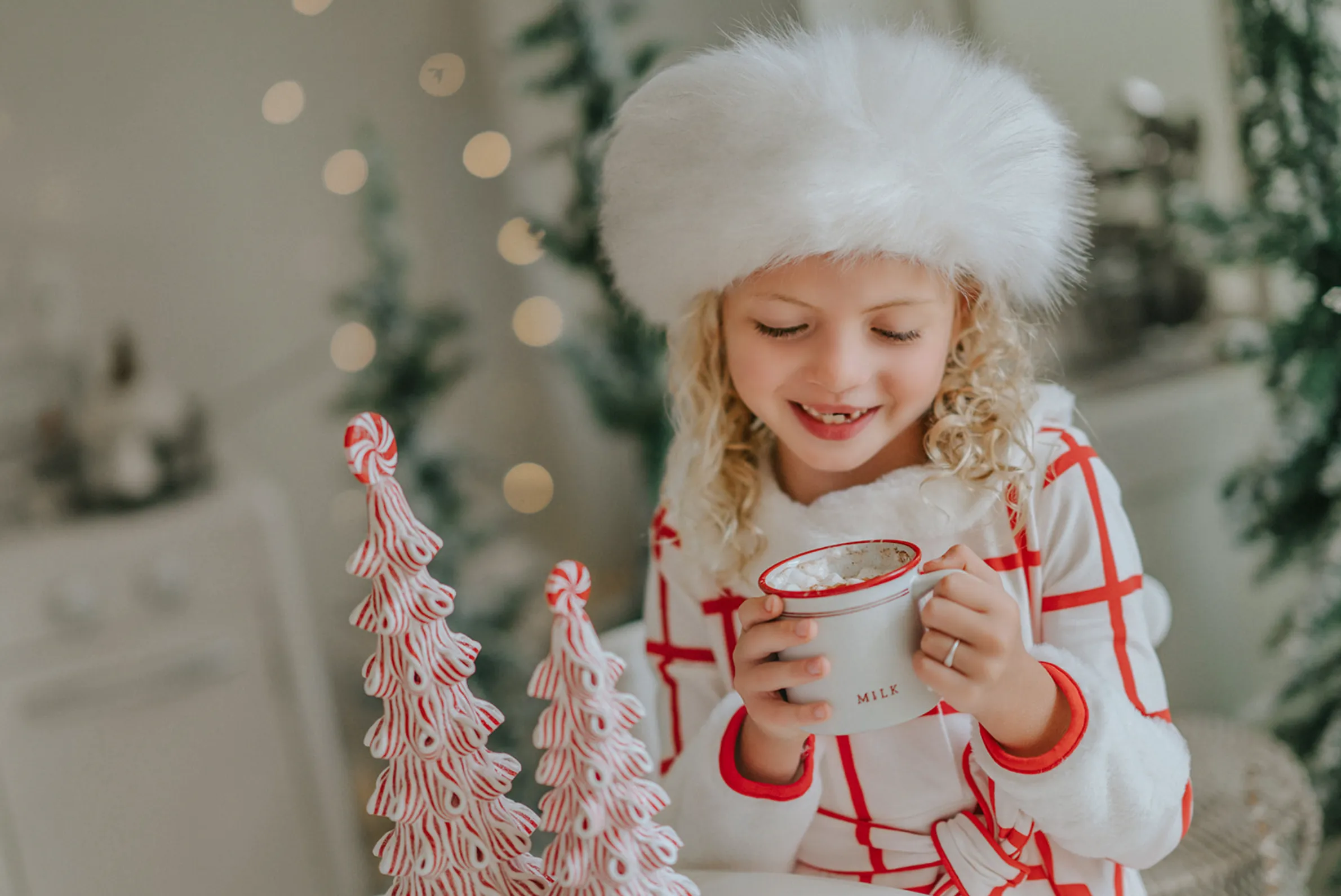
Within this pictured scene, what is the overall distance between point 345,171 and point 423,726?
2.01 metres

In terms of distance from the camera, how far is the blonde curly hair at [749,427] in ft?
2.79

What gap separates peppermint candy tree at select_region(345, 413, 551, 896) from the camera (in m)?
0.65

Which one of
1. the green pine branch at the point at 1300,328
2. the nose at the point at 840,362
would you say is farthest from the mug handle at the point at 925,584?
the green pine branch at the point at 1300,328

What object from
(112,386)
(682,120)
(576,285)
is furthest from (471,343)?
(682,120)

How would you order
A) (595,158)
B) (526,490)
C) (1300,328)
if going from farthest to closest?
(526,490) < (595,158) < (1300,328)

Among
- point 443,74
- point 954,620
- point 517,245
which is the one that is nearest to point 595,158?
point 517,245

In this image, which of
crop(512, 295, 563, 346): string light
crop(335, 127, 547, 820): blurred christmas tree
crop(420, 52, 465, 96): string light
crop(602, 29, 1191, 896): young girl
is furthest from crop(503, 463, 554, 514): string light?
crop(602, 29, 1191, 896): young girl

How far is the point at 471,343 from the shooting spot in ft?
8.17

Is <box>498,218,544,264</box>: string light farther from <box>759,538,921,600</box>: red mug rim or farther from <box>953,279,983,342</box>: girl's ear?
<box>759,538,921,600</box>: red mug rim

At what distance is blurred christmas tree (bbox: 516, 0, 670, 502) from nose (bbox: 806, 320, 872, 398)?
3.27 feet

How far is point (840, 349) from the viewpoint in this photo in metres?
0.77

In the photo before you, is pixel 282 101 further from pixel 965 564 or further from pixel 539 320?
pixel 965 564

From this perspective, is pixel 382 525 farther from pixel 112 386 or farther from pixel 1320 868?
pixel 1320 868

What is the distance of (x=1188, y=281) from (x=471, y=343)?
153 centimetres
